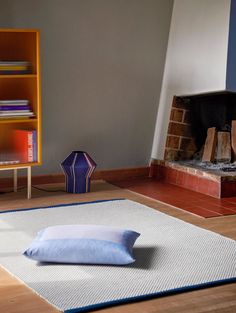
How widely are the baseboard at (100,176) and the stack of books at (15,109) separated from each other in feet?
2.19

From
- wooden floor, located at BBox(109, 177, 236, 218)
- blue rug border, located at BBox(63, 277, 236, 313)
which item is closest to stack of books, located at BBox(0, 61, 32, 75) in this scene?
wooden floor, located at BBox(109, 177, 236, 218)

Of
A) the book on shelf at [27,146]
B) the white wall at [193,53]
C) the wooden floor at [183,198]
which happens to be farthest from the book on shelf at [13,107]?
the white wall at [193,53]

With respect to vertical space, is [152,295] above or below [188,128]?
below

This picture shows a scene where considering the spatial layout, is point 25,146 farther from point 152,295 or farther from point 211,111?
point 152,295

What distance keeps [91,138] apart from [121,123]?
314 millimetres

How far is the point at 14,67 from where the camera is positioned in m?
4.62

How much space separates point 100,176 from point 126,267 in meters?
2.36

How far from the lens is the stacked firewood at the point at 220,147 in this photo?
5.49 meters

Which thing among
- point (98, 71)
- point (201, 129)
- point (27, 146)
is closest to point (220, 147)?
point (201, 129)

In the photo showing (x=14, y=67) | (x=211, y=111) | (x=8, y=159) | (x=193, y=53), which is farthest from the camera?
(x=211, y=111)

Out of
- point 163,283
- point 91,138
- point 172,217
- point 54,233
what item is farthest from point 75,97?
point 163,283

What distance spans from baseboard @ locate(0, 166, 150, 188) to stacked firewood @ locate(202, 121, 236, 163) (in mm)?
609

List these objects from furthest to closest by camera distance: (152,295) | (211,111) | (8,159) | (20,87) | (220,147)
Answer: (211,111), (220,147), (20,87), (8,159), (152,295)

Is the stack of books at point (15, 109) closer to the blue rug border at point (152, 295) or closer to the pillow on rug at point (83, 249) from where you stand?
the pillow on rug at point (83, 249)
